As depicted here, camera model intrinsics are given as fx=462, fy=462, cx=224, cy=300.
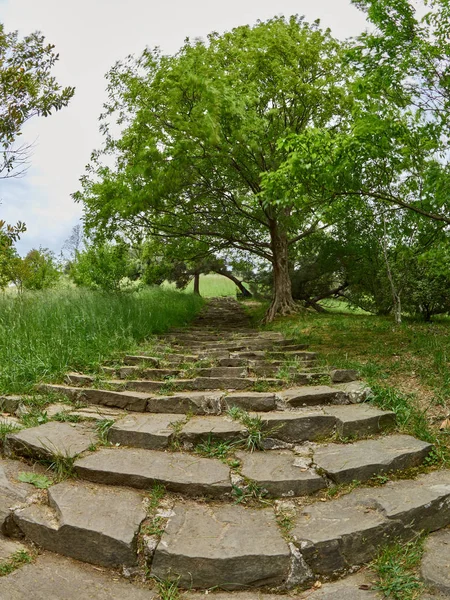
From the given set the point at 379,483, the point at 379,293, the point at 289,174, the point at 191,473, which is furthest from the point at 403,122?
the point at 379,293

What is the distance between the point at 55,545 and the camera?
3.01 meters

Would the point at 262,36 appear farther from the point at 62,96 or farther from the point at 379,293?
the point at 379,293

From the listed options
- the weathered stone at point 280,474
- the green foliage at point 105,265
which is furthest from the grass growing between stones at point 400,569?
the green foliage at point 105,265

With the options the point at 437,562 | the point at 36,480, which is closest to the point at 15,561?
the point at 36,480

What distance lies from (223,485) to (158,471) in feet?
1.76

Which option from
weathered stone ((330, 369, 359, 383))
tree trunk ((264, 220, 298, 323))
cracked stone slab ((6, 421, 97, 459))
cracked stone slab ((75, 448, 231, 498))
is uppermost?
tree trunk ((264, 220, 298, 323))

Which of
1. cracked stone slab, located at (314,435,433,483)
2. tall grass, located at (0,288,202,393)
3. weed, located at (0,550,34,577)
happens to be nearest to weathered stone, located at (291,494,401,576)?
cracked stone slab, located at (314,435,433,483)

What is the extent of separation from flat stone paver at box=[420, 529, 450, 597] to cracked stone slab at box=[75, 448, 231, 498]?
4.48ft

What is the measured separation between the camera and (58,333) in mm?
6516

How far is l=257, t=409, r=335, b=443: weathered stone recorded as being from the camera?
4195 mm

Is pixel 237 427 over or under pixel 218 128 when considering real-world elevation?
under

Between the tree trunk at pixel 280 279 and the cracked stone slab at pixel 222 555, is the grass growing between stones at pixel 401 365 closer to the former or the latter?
the cracked stone slab at pixel 222 555

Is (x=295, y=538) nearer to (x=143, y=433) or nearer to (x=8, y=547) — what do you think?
(x=143, y=433)

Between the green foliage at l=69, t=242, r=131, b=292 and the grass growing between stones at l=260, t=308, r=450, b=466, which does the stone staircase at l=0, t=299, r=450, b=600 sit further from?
the green foliage at l=69, t=242, r=131, b=292
